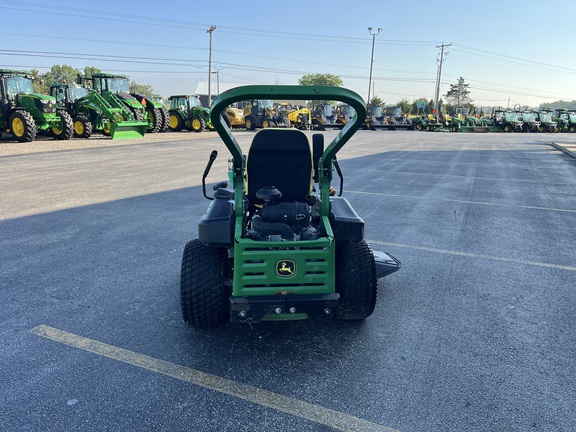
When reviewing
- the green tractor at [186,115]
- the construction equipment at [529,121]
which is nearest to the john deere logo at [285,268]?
the green tractor at [186,115]

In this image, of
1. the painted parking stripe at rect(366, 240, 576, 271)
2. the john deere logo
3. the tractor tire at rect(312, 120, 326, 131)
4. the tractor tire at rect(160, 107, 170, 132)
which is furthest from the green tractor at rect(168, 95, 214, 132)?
the john deere logo

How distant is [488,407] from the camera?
2.45 metres

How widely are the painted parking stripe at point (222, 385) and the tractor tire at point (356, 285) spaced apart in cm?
89

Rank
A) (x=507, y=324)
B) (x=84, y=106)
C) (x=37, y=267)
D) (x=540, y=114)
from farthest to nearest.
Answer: (x=540, y=114)
(x=84, y=106)
(x=37, y=267)
(x=507, y=324)

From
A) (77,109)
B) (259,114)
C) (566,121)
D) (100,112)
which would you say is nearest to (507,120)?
(566,121)

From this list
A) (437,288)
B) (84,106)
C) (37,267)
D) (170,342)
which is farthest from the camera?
(84,106)

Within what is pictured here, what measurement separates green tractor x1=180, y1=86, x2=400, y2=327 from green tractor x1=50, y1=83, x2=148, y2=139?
1735 cm

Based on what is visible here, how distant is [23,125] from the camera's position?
16.2 meters

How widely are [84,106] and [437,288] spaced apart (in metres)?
19.9

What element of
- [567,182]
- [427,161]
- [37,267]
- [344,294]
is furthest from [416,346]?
[427,161]

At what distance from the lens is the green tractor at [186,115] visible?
2672cm

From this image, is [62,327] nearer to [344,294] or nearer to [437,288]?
[344,294]

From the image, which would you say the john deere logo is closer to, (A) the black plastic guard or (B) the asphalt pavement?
(B) the asphalt pavement

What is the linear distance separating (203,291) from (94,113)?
64.0 feet
